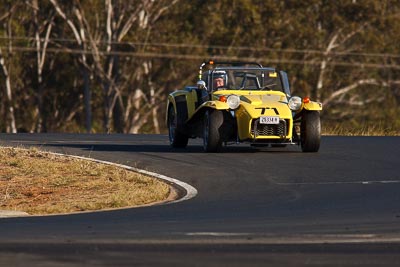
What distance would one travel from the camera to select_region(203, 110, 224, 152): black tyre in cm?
2019

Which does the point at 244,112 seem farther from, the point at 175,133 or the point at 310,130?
the point at 175,133

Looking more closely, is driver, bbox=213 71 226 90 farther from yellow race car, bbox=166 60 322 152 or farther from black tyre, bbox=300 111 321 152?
black tyre, bbox=300 111 321 152

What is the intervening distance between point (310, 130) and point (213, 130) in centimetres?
163

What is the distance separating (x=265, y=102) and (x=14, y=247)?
10822 millimetres

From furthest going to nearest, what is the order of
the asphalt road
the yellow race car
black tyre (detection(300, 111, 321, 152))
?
black tyre (detection(300, 111, 321, 152)), the yellow race car, the asphalt road

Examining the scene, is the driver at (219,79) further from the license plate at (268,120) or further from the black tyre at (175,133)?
the license plate at (268,120)

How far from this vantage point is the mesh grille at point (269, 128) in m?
19.8

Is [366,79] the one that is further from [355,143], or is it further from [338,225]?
[338,225]

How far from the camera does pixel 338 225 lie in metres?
11.5

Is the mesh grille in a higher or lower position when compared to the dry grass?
higher

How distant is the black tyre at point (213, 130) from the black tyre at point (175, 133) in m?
1.30

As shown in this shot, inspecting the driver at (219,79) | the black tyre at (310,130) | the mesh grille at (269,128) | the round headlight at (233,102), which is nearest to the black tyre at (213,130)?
the round headlight at (233,102)

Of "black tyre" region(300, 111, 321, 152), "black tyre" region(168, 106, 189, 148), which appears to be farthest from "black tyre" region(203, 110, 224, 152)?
"black tyre" region(300, 111, 321, 152)

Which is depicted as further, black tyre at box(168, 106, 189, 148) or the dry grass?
black tyre at box(168, 106, 189, 148)
